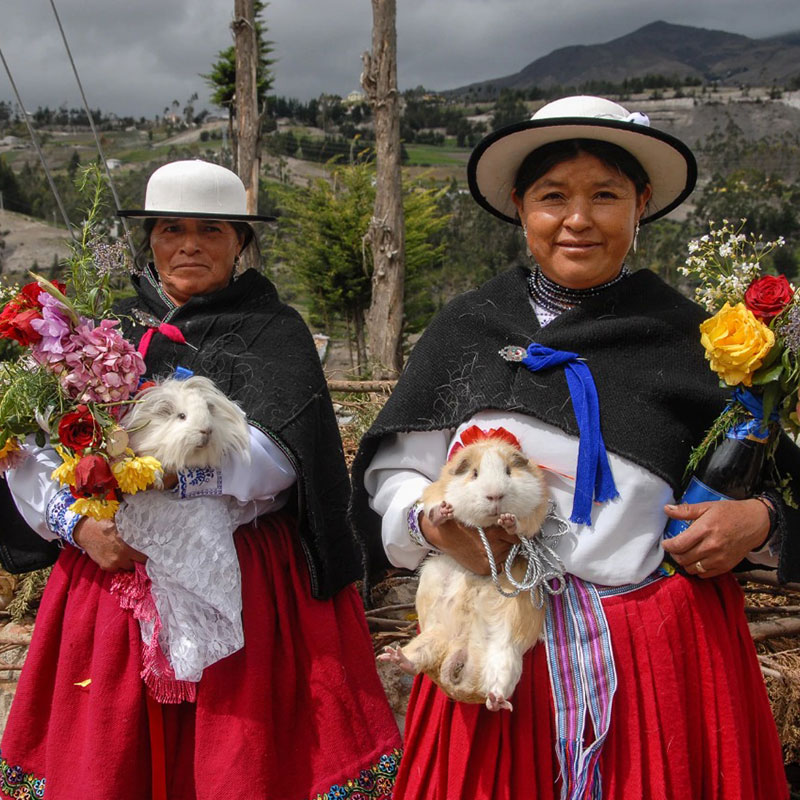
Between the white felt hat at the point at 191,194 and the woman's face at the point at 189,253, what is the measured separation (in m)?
0.05

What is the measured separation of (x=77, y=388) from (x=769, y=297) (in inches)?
71.6

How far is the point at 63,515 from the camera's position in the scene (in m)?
Result: 2.34

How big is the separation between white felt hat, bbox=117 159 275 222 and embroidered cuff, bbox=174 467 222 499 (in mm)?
903

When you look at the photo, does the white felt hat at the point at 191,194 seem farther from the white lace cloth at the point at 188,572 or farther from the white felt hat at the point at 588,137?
the white lace cloth at the point at 188,572

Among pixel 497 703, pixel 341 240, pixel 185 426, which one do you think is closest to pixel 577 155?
pixel 185 426

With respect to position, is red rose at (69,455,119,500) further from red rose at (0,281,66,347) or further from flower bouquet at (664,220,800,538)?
flower bouquet at (664,220,800,538)

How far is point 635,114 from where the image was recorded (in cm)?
212

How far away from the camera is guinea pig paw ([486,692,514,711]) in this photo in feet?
5.73

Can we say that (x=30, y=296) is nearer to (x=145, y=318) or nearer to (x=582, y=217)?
(x=145, y=318)

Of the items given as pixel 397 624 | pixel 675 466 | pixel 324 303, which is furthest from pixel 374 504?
pixel 324 303

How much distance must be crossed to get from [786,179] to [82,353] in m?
50.7

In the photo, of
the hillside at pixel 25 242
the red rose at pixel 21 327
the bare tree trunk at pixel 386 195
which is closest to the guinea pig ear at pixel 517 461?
the red rose at pixel 21 327

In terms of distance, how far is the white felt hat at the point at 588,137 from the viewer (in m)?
1.94

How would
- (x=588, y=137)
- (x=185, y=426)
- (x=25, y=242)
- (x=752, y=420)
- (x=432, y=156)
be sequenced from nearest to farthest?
(x=752, y=420) → (x=588, y=137) → (x=185, y=426) → (x=25, y=242) → (x=432, y=156)
